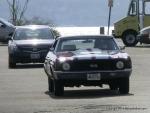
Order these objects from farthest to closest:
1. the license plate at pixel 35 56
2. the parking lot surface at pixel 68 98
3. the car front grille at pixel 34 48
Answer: the car front grille at pixel 34 48, the license plate at pixel 35 56, the parking lot surface at pixel 68 98

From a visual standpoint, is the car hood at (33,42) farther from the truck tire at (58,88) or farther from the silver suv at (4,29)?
the silver suv at (4,29)

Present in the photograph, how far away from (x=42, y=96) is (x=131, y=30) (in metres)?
26.0

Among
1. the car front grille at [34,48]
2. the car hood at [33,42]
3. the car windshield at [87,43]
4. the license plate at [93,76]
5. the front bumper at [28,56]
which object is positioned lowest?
the front bumper at [28,56]

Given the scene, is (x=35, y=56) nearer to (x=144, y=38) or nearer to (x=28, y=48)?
(x=28, y=48)

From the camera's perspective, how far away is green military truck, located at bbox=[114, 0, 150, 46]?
42125 mm

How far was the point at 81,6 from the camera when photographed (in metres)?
124

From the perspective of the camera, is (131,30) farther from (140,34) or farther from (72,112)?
(72,112)

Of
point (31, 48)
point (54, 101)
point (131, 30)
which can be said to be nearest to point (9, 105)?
point (54, 101)

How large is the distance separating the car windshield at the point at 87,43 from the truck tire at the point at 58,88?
48.4 inches

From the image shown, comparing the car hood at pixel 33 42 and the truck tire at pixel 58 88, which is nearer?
the truck tire at pixel 58 88

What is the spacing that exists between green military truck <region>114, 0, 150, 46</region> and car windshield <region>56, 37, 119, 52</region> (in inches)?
968

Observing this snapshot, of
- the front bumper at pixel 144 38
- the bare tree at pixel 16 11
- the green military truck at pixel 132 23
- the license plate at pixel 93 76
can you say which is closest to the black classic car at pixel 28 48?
the license plate at pixel 93 76

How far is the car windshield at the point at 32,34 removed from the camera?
2719 centimetres

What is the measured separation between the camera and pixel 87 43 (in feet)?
57.1
